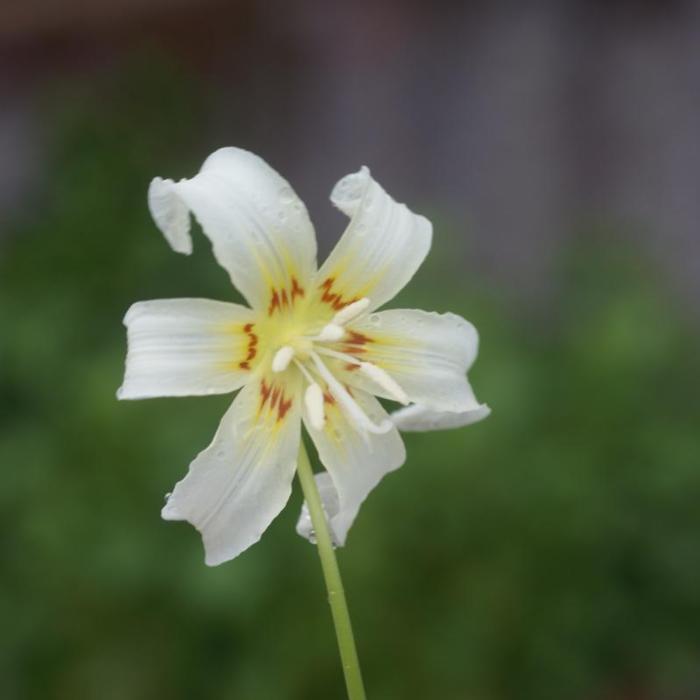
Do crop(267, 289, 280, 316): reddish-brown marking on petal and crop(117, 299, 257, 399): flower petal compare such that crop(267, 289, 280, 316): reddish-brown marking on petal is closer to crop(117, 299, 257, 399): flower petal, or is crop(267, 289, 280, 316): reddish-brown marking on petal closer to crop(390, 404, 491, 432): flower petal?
crop(117, 299, 257, 399): flower petal

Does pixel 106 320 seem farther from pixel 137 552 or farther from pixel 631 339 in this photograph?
pixel 631 339

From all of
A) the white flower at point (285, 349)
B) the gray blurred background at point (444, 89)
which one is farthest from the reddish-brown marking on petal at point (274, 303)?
the gray blurred background at point (444, 89)

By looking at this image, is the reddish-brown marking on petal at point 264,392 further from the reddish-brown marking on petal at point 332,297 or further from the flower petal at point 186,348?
the reddish-brown marking on petal at point 332,297

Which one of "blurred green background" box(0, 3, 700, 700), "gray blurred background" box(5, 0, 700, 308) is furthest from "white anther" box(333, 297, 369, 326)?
"gray blurred background" box(5, 0, 700, 308)

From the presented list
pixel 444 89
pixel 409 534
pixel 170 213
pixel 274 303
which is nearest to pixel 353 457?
pixel 274 303

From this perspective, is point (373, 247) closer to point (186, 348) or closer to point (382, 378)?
point (382, 378)

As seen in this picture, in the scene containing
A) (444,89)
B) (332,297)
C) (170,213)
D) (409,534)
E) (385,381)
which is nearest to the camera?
(170,213)

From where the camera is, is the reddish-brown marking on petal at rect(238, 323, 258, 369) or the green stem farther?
the reddish-brown marking on petal at rect(238, 323, 258, 369)
